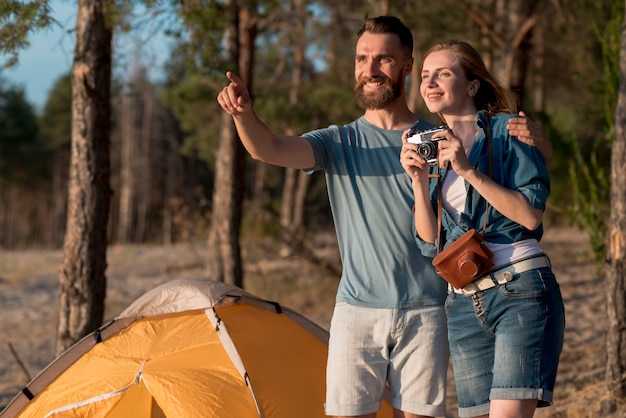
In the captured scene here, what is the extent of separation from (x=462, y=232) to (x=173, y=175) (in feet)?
113

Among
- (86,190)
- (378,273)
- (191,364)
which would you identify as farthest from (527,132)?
(86,190)

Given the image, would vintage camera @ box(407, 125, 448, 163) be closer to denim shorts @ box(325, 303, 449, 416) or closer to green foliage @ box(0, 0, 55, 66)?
denim shorts @ box(325, 303, 449, 416)

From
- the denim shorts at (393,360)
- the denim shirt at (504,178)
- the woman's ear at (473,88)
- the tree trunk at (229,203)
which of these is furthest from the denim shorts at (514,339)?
the tree trunk at (229,203)

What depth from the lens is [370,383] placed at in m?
2.98

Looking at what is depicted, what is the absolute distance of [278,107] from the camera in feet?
44.9

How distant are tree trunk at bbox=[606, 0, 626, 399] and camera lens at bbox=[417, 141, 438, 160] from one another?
2680 mm

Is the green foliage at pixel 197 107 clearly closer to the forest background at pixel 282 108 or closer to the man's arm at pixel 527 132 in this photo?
the forest background at pixel 282 108

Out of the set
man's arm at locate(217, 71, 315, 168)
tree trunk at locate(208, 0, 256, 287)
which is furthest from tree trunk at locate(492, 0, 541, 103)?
man's arm at locate(217, 71, 315, 168)

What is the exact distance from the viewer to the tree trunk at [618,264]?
4.82 m

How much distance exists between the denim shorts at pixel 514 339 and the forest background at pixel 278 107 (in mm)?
3870

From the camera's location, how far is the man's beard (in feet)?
10.1

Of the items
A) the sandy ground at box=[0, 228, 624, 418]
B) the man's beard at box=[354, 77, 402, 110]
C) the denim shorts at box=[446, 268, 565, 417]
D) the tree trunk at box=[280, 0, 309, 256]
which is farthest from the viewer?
the tree trunk at box=[280, 0, 309, 256]

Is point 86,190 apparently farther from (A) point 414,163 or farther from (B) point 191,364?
(A) point 414,163

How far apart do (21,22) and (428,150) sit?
13.6 feet
